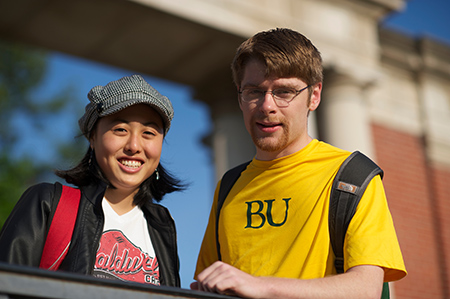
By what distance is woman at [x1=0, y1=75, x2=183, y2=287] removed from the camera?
186 centimetres

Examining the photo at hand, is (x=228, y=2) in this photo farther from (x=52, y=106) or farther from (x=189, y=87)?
(x=52, y=106)

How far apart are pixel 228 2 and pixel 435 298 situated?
5.17m

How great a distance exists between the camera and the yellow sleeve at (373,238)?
1.59 meters

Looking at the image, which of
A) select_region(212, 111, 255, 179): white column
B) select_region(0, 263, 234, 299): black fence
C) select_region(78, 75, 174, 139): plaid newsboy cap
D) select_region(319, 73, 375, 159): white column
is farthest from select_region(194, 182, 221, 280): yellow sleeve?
select_region(212, 111, 255, 179): white column

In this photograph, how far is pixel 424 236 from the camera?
26.7 ft

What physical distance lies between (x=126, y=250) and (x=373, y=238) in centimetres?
87

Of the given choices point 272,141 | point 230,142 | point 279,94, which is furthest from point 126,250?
point 230,142

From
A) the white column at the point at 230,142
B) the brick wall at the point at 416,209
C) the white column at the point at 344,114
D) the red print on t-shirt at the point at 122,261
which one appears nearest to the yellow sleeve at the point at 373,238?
the red print on t-shirt at the point at 122,261

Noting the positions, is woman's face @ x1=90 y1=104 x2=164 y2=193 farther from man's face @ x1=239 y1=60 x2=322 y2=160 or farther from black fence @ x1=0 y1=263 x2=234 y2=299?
black fence @ x1=0 y1=263 x2=234 y2=299

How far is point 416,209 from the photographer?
322 inches

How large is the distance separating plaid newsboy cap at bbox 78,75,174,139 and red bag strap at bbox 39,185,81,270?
14.5 inches

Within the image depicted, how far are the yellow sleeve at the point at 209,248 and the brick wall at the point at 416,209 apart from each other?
600cm

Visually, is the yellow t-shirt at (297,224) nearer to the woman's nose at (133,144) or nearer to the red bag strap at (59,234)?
the woman's nose at (133,144)

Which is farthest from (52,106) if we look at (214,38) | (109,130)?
(109,130)
